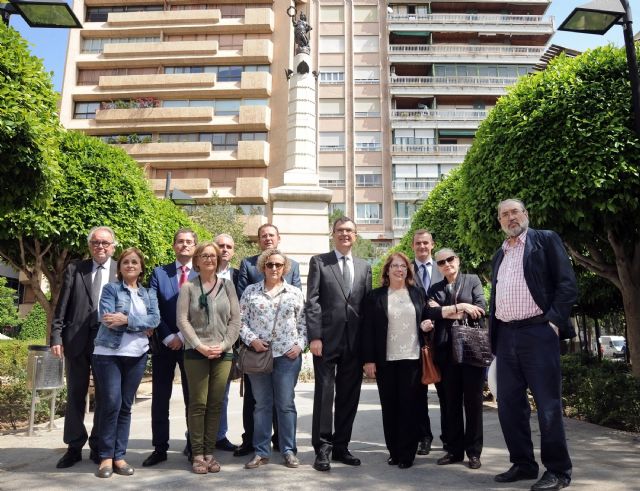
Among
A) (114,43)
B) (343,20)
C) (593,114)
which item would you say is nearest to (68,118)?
(114,43)

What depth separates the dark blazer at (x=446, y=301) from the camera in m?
5.36

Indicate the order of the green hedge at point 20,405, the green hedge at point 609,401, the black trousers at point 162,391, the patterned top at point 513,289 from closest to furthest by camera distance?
the patterned top at point 513,289, the black trousers at point 162,391, the green hedge at point 609,401, the green hedge at point 20,405

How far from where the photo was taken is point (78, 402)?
5.29 metres

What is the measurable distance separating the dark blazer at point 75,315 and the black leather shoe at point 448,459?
12.2ft

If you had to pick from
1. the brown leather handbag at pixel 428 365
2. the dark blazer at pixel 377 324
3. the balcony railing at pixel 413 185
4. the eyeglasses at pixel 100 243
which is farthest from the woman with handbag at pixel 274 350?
the balcony railing at pixel 413 185

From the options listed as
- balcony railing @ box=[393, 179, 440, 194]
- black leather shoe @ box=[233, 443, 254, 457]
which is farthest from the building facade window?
black leather shoe @ box=[233, 443, 254, 457]

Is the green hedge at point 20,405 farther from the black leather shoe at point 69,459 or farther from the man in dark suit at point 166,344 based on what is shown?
the man in dark suit at point 166,344

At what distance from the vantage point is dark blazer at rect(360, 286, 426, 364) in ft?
17.1

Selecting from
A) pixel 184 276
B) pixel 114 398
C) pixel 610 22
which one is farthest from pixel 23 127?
pixel 610 22

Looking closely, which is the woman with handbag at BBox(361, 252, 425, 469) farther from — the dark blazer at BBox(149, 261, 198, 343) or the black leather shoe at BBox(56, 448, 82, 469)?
the black leather shoe at BBox(56, 448, 82, 469)

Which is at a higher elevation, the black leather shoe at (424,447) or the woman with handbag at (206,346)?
the woman with handbag at (206,346)

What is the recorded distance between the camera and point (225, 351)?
5090 millimetres

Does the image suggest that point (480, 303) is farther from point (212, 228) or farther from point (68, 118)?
point (68, 118)

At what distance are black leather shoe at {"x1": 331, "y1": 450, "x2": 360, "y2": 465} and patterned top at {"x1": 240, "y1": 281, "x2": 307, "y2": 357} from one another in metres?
1.13
